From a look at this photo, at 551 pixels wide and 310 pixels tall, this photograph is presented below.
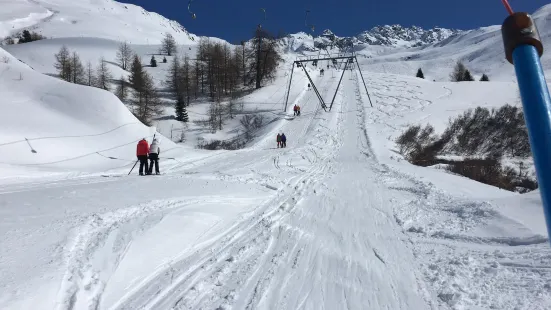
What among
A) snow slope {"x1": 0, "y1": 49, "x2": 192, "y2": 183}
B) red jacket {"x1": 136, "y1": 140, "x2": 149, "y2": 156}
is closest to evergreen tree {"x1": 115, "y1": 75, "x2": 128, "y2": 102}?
snow slope {"x1": 0, "y1": 49, "x2": 192, "y2": 183}

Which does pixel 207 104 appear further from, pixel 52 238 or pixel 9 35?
pixel 9 35

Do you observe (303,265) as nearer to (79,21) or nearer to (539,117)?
(539,117)

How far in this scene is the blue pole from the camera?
38.9 inches

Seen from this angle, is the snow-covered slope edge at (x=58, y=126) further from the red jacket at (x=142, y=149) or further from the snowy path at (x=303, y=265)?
the snowy path at (x=303, y=265)

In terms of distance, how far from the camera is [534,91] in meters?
1.03

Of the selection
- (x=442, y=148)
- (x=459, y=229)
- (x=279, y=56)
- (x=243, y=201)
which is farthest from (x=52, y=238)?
(x=279, y=56)

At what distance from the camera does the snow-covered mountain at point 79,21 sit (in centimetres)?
11012

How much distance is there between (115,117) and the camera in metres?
20.2

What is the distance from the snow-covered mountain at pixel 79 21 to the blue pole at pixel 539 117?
396ft

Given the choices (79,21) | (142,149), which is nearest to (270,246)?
(142,149)

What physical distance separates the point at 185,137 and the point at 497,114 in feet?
107

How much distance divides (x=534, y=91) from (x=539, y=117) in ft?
0.28

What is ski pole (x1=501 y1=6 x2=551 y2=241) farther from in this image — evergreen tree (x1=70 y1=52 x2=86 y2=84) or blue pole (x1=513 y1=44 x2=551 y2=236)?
evergreen tree (x1=70 y1=52 x2=86 y2=84)

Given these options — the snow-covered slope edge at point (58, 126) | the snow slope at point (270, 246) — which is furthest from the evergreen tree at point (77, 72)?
the snow slope at point (270, 246)
